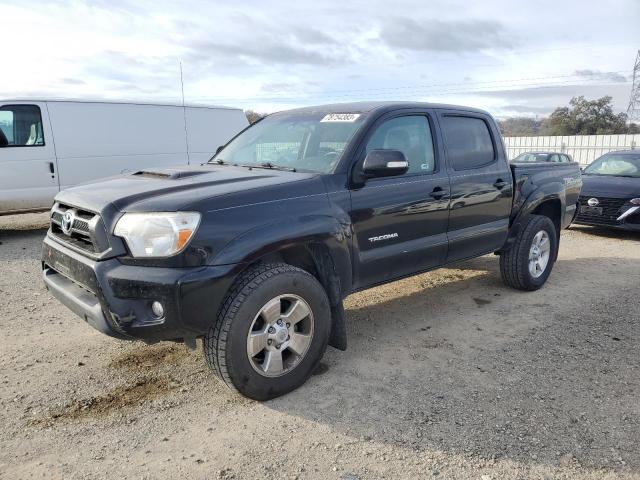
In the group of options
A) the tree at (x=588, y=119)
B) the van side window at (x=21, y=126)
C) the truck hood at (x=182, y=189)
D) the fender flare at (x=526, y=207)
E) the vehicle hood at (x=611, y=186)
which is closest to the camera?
the truck hood at (x=182, y=189)

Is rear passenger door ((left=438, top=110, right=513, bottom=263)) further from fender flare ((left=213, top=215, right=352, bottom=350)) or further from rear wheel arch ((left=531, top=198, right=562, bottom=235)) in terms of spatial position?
fender flare ((left=213, top=215, right=352, bottom=350))

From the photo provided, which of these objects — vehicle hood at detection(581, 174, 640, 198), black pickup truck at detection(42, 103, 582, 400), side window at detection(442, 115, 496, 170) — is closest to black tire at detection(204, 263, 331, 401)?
black pickup truck at detection(42, 103, 582, 400)

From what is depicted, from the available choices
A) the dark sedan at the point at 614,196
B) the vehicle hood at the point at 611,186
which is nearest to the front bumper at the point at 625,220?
the dark sedan at the point at 614,196

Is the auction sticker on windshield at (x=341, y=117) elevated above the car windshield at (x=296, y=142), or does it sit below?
above

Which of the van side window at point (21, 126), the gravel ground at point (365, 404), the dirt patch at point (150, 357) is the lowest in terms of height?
the gravel ground at point (365, 404)

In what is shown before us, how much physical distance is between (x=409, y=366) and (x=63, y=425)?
2.26 m

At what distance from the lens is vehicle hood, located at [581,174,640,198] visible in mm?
8662

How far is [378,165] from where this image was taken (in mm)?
3484

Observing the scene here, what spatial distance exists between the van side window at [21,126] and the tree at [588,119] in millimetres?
51379

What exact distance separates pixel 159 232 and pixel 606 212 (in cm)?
836

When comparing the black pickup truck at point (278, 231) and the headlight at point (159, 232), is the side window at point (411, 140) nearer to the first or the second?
the black pickup truck at point (278, 231)

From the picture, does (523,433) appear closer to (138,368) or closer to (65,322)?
(138,368)

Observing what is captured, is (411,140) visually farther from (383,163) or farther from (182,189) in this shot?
(182,189)

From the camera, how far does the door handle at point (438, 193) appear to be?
419 cm
